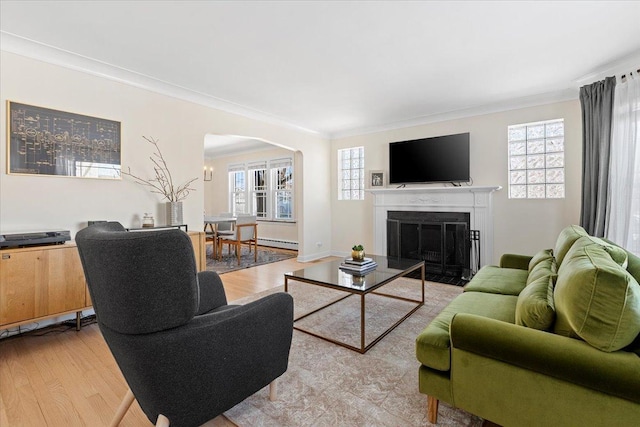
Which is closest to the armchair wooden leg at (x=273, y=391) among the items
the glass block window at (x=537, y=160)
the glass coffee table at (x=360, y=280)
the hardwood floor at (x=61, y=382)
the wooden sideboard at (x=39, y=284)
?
the hardwood floor at (x=61, y=382)

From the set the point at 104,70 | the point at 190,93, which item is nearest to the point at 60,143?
the point at 104,70

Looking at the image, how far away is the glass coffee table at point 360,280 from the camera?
90.0 inches

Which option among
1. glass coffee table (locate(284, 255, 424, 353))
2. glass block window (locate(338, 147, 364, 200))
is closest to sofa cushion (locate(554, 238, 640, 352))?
glass coffee table (locate(284, 255, 424, 353))

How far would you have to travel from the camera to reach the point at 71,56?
281 centimetres

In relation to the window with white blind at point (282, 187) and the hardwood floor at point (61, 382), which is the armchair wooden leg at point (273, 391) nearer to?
the hardwood floor at point (61, 382)

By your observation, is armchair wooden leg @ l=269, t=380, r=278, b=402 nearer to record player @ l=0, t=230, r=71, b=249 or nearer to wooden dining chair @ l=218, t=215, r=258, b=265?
record player @ l=0, t=230, r=71, b=249

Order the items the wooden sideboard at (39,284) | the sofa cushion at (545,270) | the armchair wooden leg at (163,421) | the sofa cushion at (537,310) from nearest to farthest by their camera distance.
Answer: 1. the armchair wooden leg at (163,421)
2. the sofa cushion at (537,310)
3. the sofa cushion at (545,270)
4. the wooden sideboard at (39,284)

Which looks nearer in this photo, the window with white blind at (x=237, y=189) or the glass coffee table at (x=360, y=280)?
the glass coffee table at (x=360, y=280)

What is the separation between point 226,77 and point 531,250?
466cm

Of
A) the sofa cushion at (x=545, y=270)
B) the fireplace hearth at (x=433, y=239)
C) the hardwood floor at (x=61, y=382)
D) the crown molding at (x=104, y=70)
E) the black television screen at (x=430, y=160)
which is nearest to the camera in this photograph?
the hardwood floor at (x=61, y=382)

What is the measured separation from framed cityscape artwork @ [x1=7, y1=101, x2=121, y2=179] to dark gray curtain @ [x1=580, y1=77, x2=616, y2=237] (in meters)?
5.24

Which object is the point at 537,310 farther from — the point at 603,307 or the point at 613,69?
the point at 613,69

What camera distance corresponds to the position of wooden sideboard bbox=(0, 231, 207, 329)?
2.20m

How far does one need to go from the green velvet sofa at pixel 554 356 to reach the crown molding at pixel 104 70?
3.76 m
